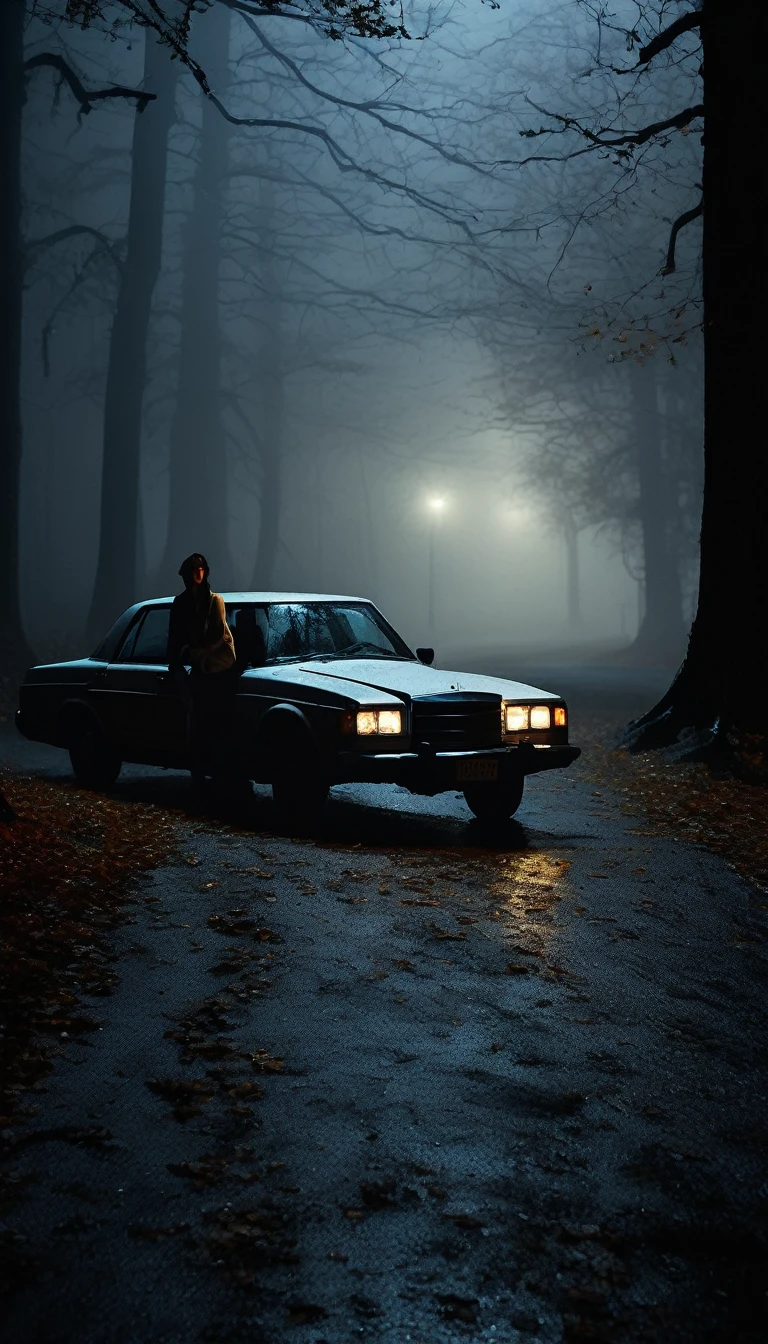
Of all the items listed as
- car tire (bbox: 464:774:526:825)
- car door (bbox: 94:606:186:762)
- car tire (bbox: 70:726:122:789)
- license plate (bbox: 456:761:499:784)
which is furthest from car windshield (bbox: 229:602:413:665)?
car tire (bbox: 70:726:122:789)

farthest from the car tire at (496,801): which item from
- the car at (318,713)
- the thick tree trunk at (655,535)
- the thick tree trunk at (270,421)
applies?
the thick tree trunk at (270,421)

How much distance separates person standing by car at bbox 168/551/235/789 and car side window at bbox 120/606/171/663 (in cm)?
88

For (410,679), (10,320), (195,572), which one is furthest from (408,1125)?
(10,320)

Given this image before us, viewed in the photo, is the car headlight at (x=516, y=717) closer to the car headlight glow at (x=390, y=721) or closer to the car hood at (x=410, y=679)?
the car hood at (x=410, y=679)

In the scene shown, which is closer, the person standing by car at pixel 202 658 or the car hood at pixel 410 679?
the car hood at pixel 410 679

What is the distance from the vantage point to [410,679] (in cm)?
969

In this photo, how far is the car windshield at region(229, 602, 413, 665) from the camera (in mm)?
10180

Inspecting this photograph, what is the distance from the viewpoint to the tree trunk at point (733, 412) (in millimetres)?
12953

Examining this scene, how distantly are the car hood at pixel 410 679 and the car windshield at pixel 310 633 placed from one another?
295 mm

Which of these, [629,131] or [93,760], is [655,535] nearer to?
[629,131]

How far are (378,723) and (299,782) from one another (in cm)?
80

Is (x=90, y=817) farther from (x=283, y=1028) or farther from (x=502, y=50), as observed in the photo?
(x=502, y=50)

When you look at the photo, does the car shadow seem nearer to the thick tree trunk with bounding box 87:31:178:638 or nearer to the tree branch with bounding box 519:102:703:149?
the tree branch with bounding box 519:102:703:149

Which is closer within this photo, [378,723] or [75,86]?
[378,723]
